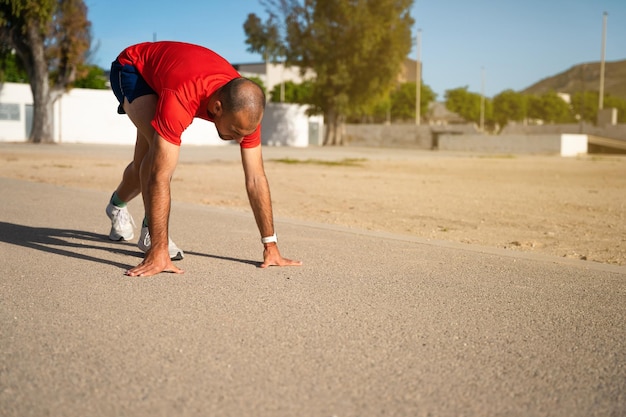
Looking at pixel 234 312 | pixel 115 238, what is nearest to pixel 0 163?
pixel 115 238

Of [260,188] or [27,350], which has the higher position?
[260,188]

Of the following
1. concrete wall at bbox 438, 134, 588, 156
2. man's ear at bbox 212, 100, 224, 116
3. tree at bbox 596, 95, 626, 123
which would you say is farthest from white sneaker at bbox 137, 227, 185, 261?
tree at bbox 596, 95, 626, 123

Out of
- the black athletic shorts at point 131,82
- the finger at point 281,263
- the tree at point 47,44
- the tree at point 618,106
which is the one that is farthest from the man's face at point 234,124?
the tree at point 618,106

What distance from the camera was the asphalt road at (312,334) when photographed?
7.75ft

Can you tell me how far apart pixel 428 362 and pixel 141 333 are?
129cm

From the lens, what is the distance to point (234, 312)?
3504mm

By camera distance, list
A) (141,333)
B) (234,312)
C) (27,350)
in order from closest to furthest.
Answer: (27,350)
(141,333)
(234,312)

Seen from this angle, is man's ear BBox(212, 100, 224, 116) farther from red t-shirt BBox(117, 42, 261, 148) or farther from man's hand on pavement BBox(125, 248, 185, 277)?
man's hand on pavement BBox(125, 248, 185, 277)

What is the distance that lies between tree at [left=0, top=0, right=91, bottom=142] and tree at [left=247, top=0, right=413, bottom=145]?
1869 cm

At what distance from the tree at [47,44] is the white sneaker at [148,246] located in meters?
32.6

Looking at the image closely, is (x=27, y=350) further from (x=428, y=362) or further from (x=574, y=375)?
(x=574, y=375)

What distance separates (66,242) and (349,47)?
46735mm

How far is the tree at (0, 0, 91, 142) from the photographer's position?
1371 inches

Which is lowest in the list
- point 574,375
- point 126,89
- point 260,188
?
point 574,375
